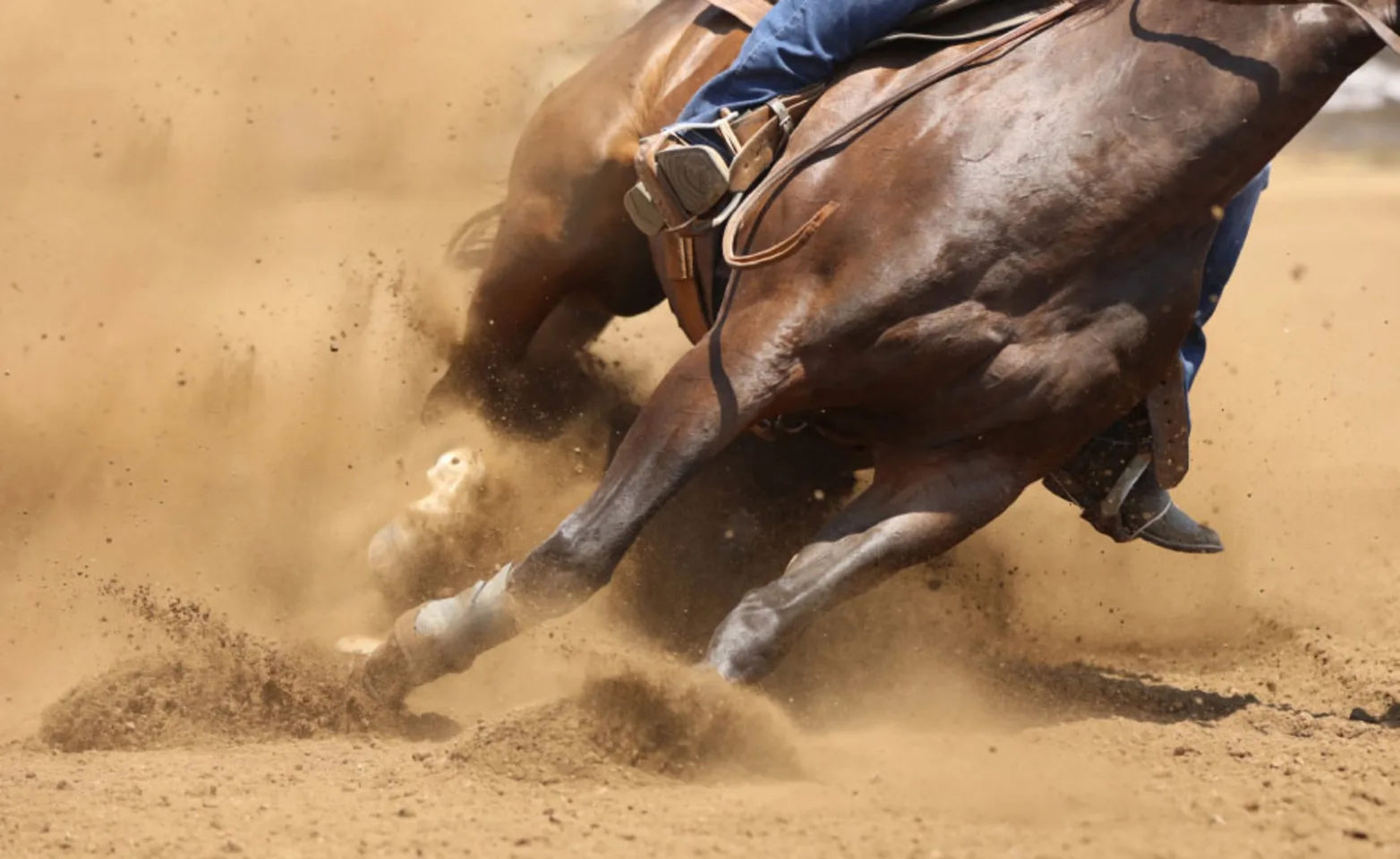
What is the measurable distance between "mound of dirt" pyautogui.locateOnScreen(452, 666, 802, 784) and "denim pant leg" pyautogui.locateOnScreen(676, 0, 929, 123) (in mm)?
1457

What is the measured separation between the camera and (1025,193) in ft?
11.7

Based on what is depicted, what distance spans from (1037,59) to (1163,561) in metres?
2.60

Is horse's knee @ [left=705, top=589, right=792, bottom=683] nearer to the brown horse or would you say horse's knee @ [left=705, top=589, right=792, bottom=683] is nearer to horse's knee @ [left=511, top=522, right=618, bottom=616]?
the brown horse

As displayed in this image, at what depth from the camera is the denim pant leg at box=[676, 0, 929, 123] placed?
3.97 m

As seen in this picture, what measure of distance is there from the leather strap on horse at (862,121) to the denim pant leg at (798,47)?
0.21 meters

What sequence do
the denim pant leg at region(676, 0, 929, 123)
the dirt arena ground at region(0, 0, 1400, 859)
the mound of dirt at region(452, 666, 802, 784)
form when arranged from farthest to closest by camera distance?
the denim pant leg at region(676, 0, 929, 123) → the mound of dirt at region(452, 666, 802, 784) → the dirt arena ground at region(0, 0, 1400, 859)

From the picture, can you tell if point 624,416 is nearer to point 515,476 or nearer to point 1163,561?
point 515,476

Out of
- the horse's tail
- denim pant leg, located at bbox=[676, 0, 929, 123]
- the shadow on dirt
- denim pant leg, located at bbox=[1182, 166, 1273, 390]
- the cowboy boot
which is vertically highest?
the horse's tail

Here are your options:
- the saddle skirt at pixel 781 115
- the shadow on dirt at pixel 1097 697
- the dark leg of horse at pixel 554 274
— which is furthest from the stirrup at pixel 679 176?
the shadow on dirt at pixel 1097 697

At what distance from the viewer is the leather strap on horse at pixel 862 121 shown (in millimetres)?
3764

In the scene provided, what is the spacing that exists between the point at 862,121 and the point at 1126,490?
1312mm

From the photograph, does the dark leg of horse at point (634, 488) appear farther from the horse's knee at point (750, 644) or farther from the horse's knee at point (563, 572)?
the horse's knee at point (750, 644)

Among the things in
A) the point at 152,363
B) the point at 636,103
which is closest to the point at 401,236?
the point at 152,363

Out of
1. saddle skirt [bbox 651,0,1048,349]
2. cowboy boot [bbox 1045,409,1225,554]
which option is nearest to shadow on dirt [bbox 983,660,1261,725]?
cowboy boot [bbox 1045,409,1225,554]
